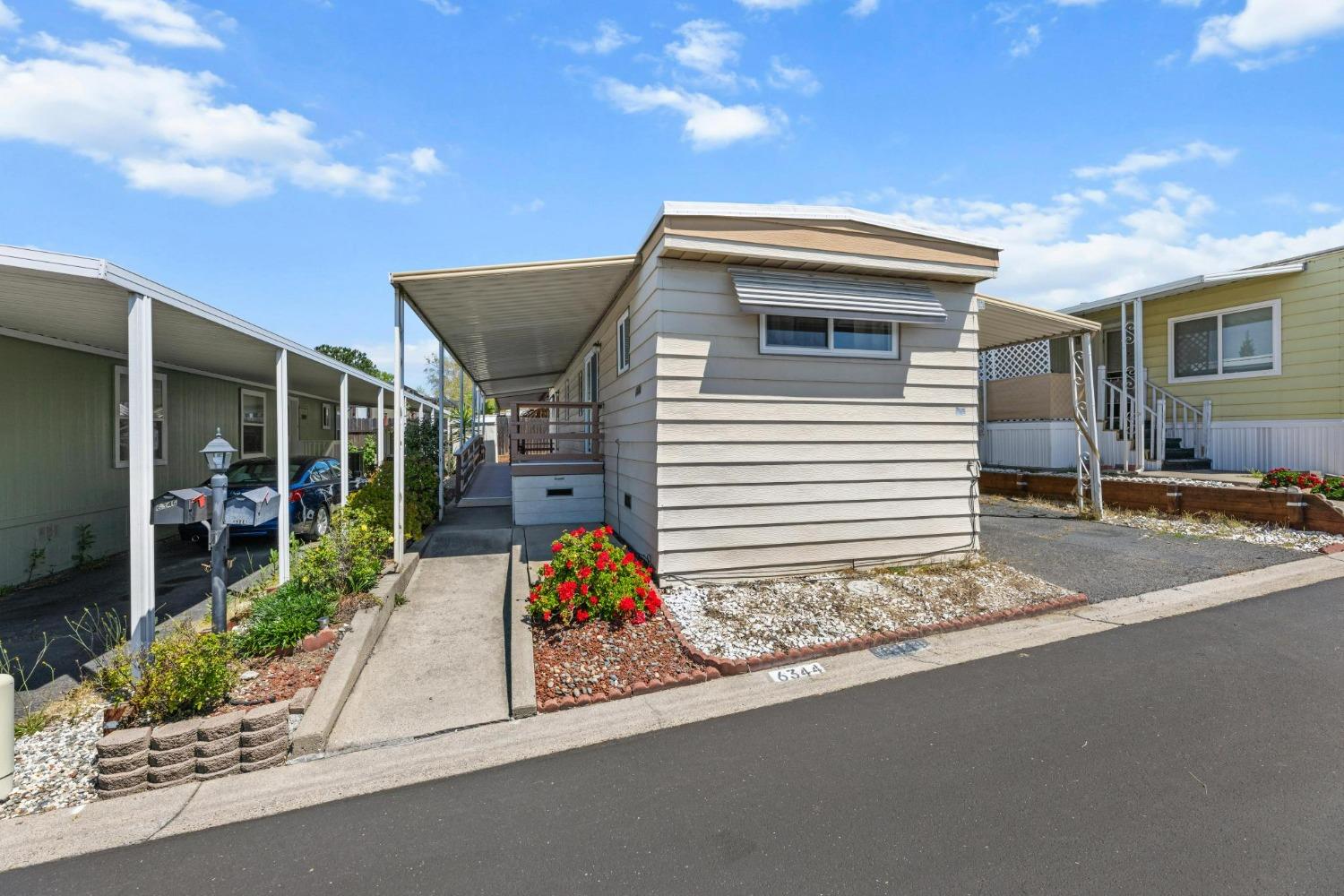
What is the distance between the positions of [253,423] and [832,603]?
12.1 m

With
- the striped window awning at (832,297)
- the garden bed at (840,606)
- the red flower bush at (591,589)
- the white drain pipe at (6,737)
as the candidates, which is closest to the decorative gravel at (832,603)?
the garden bed at (840,606)

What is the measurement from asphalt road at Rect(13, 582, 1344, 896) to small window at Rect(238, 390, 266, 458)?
10999 mm

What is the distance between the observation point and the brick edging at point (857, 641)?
174 inches

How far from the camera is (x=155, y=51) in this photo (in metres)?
7.77

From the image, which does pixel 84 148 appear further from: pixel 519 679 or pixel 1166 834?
pixel 1166 834

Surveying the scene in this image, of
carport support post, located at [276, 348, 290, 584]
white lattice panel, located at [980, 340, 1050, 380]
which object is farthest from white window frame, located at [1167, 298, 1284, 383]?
carport support post, located at [276, 348, 290, 584]

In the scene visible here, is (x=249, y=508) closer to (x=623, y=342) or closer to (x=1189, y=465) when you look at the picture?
(x=623, y=342)

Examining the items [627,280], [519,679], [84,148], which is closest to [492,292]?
[627,280]

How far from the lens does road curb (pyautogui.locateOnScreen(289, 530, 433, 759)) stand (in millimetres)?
3527

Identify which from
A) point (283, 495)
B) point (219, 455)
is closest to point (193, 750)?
point (219, 455)

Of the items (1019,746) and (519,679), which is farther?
(519,679)

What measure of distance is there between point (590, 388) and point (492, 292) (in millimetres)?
4315

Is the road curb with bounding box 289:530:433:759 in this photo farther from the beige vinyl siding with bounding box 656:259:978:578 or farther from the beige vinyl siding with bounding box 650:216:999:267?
the beige vinyl siding with bounding box 650:216:999:267

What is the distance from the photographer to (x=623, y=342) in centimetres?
756
